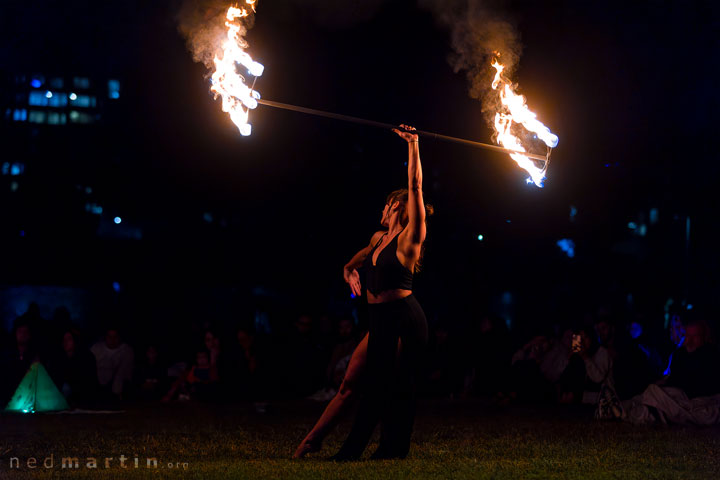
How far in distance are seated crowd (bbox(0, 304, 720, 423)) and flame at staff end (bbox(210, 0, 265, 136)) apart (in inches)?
212

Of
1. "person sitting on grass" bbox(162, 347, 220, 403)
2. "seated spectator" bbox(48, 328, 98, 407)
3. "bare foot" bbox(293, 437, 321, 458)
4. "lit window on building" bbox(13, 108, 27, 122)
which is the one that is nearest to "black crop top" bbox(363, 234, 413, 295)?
"bare foot" bbox(293, 437, 321, 458)

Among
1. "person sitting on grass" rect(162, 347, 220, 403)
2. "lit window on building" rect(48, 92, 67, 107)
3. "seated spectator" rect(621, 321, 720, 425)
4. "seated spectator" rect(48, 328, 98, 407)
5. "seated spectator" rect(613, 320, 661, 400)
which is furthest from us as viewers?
"lit window on building" rect(48, 92, 67, 107)

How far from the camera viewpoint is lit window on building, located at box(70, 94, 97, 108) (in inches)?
3912

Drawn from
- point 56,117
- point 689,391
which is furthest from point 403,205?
point 56,117

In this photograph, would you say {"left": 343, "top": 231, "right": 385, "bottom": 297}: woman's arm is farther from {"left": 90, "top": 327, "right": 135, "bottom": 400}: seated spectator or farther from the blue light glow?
the blue light glow

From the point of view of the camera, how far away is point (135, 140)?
80.5ft

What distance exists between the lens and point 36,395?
11492mm

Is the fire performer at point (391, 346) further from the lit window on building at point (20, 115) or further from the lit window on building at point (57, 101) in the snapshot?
the lit window on building at point (57, 101)

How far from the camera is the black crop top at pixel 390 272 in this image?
6375 mm

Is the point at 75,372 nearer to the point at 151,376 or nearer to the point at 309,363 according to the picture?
the point at 151,376

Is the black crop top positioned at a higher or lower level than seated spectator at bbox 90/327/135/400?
higher

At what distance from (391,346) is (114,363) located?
905cm

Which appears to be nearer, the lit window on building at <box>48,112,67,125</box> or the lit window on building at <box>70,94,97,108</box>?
the lit window on building at <box>48,112,67,125</box>

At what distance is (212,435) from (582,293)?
1949 centimetres
